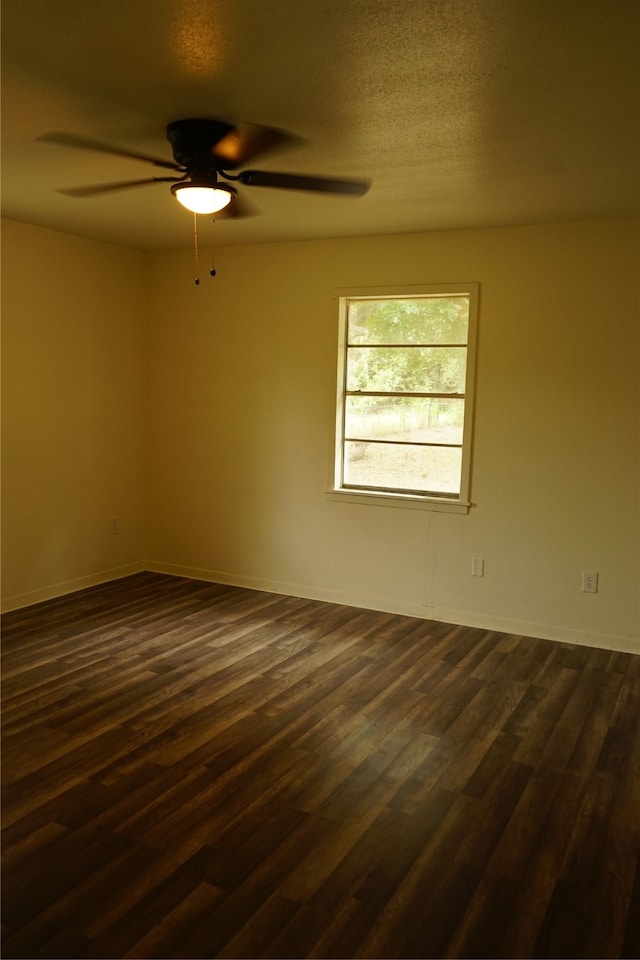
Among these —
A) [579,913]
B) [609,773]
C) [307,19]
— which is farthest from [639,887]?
[307,19]

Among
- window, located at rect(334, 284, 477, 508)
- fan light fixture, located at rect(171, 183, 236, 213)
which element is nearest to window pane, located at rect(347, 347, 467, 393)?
window, located at rect(334, 284, 477, 508)

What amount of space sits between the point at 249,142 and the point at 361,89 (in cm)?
71

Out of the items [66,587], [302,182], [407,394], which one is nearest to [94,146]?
[302,182]

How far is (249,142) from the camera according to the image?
3139mm

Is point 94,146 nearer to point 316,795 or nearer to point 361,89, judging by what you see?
point 361,89

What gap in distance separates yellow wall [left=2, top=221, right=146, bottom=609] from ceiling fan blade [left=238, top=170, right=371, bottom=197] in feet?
7.87

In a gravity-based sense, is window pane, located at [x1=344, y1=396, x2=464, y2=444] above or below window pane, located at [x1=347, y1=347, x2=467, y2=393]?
below

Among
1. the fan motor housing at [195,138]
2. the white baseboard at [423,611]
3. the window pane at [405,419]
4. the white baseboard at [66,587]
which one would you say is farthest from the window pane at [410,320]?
the white baseboard at [66,587]

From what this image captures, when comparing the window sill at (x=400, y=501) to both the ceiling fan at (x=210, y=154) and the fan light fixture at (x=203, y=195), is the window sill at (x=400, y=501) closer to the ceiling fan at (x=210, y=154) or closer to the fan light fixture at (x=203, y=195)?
the ceiling fan at (x=210, y=154)

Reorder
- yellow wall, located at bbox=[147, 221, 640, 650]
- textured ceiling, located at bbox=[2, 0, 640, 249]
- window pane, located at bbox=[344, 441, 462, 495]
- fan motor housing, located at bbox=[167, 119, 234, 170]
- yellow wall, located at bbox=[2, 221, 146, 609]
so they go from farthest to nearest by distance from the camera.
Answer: window pane, located at bbox=[344, 441, 462, 495] → yellow wall, located at bbox=[2, 221, 146, 609] → yellow wall, located at bbox=[147, 221, 640, 650] → fan motor housing, located at bbox=[167, 119, 234, 170] → textured ceiling, located at bbox=[2, 0, 640, 249]

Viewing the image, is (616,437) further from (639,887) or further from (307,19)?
(307,19)

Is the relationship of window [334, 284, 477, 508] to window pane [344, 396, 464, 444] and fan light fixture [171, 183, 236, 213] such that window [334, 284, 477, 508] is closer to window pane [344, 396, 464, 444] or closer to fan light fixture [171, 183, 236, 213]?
window pane [344, 396, 464, 444]

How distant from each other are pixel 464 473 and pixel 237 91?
3.06m

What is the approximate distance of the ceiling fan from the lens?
2.98 meters
